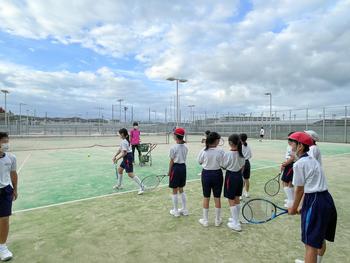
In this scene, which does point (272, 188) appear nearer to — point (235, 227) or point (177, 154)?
point (235, 227)

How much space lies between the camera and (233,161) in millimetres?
4762

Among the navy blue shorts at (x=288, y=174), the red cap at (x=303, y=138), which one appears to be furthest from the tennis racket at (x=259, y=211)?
the navy blue shorts at (x=288, y=174)

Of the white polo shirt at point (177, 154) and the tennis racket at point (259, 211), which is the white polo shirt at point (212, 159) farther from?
the tennis racket at point (259, 211)

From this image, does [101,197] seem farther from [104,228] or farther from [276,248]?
[276,248]

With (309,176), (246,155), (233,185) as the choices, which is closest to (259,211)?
(233,185)

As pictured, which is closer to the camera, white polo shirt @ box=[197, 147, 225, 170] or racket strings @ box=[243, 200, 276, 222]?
racket strings @ box=[243, 200, 276, 222]

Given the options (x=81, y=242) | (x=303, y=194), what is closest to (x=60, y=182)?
(x=81, y=242)

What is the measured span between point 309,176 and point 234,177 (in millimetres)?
1948

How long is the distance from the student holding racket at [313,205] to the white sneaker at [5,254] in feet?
12.4

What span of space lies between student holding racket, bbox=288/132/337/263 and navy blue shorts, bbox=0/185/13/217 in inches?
147

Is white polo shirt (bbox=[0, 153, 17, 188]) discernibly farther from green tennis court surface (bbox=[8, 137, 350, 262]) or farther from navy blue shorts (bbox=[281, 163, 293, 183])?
navy blue shorts (bbox=[281, 163, 293, 183])

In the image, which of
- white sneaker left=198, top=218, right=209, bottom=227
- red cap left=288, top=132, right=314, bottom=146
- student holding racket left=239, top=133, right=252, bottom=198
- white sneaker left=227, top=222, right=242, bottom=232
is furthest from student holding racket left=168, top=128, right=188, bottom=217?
red cap left=288, top=132, right=314, bottom=146

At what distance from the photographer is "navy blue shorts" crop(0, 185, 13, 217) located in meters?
3.70

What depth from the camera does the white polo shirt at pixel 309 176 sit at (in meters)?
2.87
